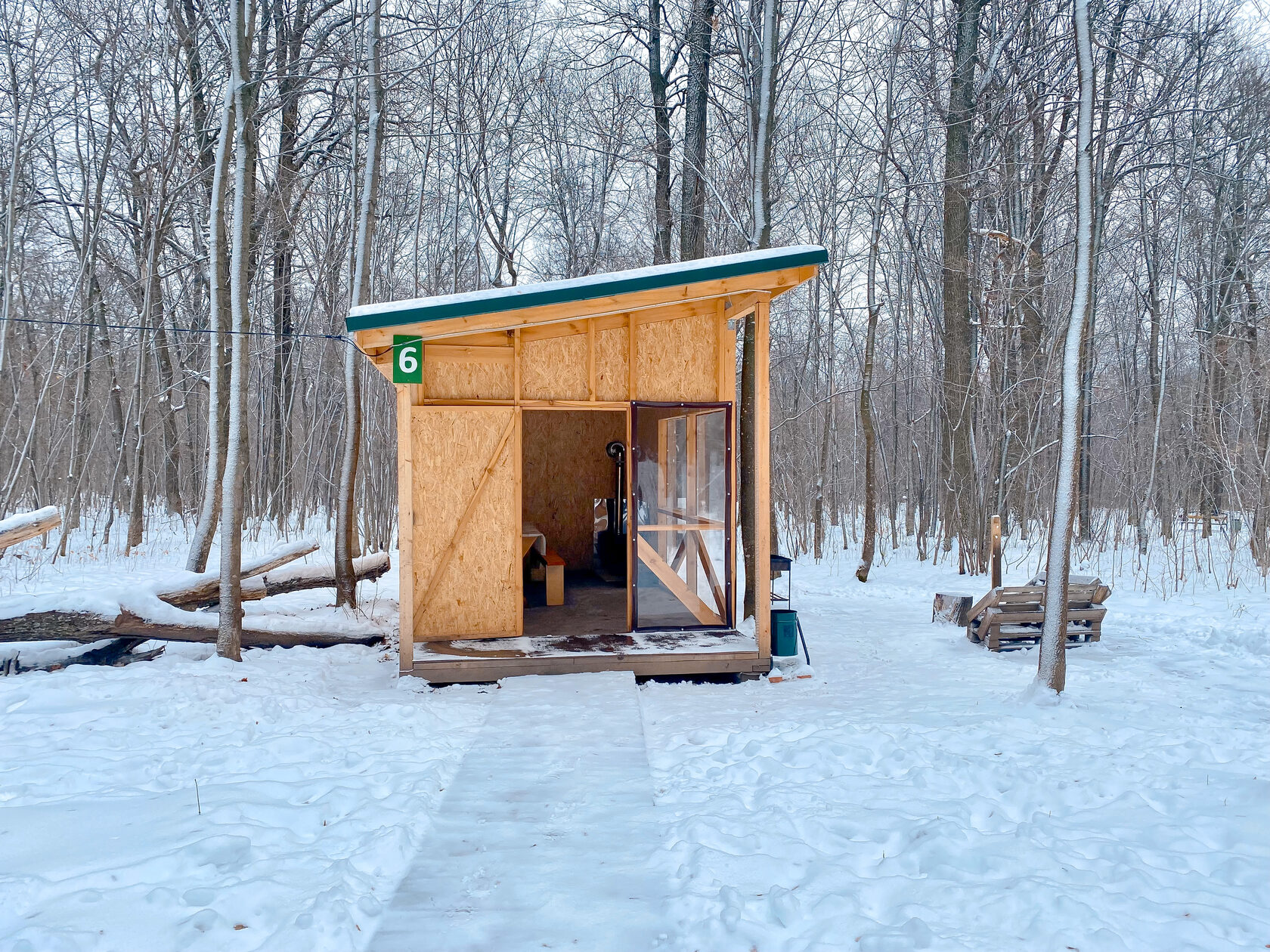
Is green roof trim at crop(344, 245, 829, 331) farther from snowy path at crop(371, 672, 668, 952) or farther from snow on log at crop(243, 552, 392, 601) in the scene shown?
snow on log at crop(243, 552, 392, 601)

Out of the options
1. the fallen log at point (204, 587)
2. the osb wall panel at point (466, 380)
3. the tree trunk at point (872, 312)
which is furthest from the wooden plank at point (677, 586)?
the tree trunk at point (872, 312)

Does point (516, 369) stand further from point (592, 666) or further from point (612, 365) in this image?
point (592, 666)

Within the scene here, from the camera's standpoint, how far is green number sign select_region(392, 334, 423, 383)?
6.41 meters

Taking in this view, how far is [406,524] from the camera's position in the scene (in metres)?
6.43

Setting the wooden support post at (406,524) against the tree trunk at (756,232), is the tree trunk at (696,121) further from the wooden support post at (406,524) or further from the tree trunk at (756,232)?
the wooden support post at (406,524)

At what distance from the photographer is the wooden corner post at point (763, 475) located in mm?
6809

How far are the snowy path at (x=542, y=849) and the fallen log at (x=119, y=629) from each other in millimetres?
3219

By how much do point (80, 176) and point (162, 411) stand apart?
4.82 m

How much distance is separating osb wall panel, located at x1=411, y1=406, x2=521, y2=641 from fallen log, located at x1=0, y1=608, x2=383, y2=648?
1708 mm

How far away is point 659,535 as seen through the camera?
7453 mm

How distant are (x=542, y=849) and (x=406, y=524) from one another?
3.47 meters

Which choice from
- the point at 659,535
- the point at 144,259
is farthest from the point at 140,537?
the point at 659,535

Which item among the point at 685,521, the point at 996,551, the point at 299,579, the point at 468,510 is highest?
the point at 468,510

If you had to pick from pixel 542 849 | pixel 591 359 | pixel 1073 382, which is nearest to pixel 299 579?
pixel 591 359
